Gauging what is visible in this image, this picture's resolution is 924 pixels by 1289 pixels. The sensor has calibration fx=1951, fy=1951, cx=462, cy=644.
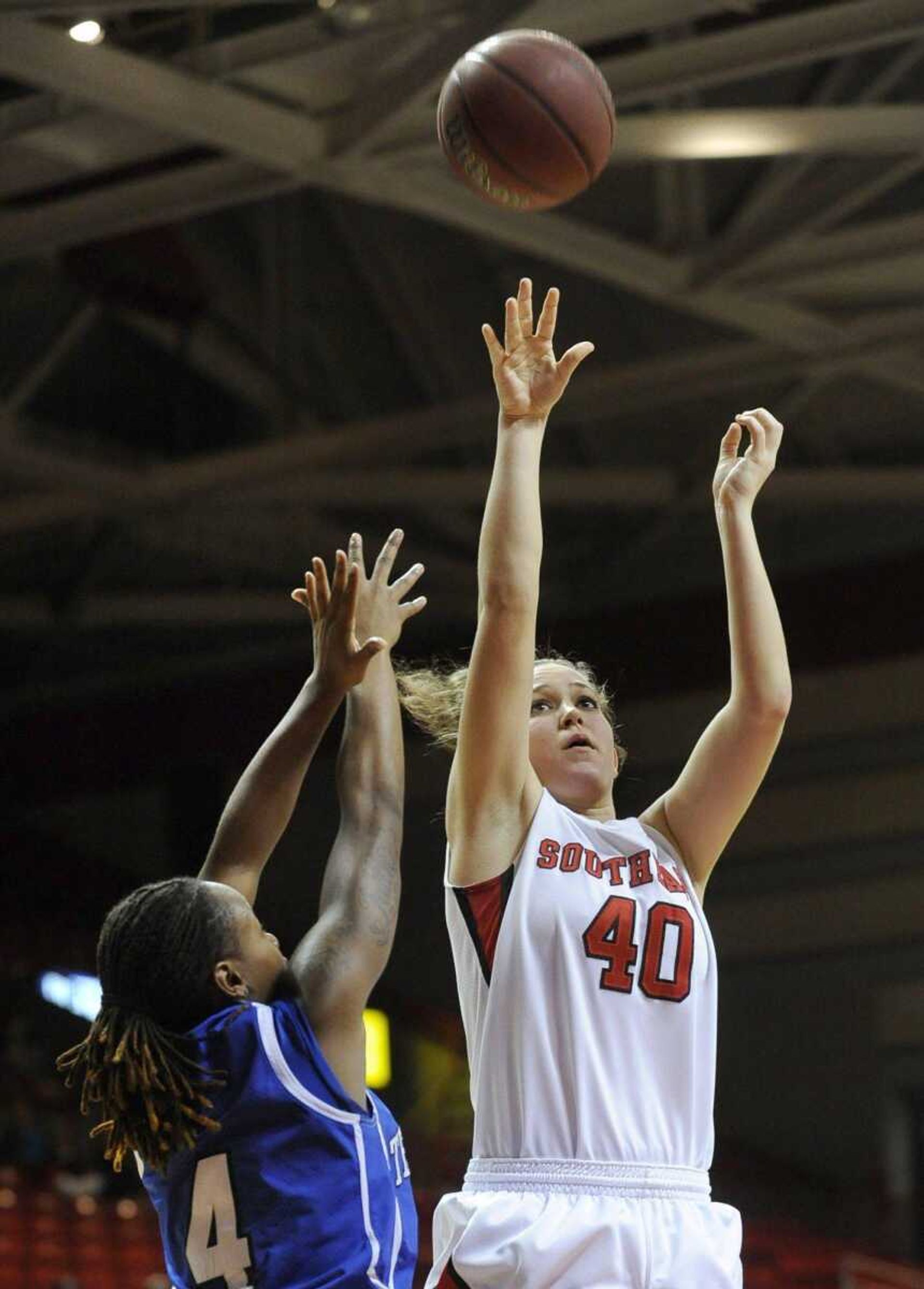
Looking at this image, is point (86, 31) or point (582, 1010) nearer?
point (582, 1010)

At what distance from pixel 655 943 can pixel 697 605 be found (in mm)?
11836

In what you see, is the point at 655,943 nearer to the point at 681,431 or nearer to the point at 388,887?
the point at 388,887

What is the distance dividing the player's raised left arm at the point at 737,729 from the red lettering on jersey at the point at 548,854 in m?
0.28

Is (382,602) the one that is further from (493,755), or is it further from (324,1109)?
(324,1109)

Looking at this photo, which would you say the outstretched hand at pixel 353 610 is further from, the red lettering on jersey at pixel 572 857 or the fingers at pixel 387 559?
the red lettering on jersey at pixel 572 857

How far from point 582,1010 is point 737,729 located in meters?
0.59

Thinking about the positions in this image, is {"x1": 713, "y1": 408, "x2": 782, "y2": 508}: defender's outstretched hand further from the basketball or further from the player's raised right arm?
the basketball

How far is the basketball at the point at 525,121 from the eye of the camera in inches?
164

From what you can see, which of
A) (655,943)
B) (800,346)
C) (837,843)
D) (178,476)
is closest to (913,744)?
(837,843)

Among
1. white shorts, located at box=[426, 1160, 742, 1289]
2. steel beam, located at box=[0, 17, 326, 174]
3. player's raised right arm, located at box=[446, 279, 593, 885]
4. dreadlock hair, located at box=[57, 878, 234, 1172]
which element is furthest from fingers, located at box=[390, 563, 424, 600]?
steel beam, located at box=[0, 17, 326, 174]

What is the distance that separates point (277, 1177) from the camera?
268 cm


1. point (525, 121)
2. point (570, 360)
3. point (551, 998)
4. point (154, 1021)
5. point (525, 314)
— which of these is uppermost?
point (525, 121)

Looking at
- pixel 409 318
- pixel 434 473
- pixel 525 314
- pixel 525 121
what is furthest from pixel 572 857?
pixel 434 473

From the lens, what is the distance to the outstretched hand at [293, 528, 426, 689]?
3057 mm
